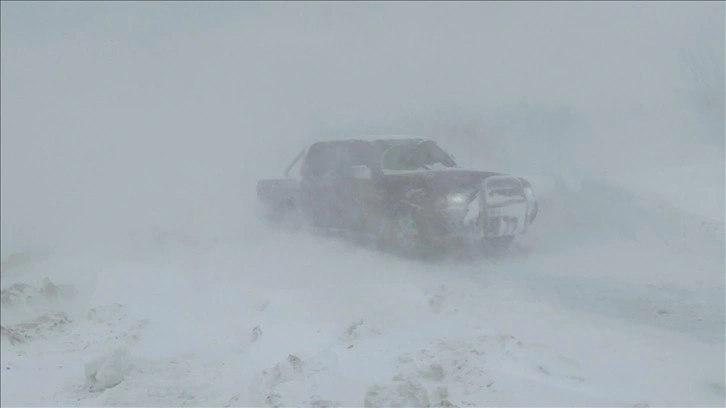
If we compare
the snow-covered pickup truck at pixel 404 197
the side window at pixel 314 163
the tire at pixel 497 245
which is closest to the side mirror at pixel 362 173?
the snow-covered pickup truck at pixel 404 197

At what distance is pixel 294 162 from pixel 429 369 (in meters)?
4.66

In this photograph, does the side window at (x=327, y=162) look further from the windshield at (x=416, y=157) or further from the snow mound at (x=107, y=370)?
the snow mound at (x=107, y=370)

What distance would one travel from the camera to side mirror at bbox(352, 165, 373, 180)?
24.5 ft

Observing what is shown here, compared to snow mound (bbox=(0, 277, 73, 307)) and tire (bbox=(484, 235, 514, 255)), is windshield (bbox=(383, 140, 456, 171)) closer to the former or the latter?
tire (bbox=(484, 235, 514, 255))

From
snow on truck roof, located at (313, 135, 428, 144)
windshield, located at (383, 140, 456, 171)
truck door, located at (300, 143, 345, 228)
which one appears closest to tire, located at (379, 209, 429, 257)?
truck door, located at (300, 143, 345, 228)

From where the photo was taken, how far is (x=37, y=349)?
17.1 feet

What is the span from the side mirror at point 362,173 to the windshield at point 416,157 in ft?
0.67

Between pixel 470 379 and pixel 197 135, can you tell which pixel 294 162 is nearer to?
pixel 197 135

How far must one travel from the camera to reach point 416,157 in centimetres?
791

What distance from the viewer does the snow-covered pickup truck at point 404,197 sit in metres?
6.98

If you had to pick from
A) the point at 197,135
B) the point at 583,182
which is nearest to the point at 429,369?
the point at 583,182

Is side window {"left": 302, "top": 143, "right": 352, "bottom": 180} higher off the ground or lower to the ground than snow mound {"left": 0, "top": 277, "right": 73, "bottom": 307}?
higher

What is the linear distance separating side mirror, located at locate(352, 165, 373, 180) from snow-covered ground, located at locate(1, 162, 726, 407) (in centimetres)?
79

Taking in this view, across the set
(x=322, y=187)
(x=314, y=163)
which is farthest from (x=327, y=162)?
(x=322, y=187)
